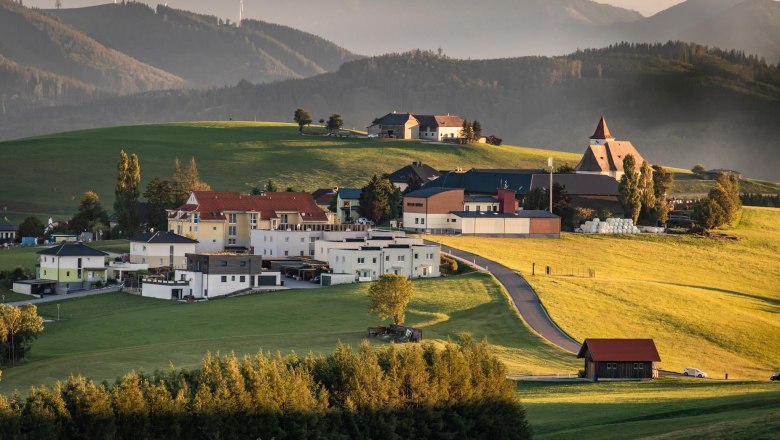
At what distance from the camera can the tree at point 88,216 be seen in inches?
5571

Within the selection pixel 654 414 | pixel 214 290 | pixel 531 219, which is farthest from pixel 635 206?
pixel 654 414

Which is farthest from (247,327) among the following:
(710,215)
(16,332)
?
(710,215)

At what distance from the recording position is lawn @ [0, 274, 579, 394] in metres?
75.1

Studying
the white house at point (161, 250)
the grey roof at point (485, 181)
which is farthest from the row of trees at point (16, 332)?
the grey roof at point (485, 181)

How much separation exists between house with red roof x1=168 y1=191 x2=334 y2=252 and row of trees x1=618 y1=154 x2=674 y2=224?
3532 cm

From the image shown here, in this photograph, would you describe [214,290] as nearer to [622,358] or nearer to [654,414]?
[622,358]

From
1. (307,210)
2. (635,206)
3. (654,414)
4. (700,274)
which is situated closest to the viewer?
(654,414)

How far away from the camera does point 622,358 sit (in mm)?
75875

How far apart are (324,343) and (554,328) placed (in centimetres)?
1731

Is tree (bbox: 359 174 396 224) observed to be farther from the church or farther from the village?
the church

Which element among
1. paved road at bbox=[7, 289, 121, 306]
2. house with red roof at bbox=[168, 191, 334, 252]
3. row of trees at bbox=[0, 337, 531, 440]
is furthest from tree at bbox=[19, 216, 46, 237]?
row of trees at bbox=[0, 337, 531, 440]

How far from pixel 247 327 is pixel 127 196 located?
170 feet

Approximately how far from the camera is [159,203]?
139500 mm

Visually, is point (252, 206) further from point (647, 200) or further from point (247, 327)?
point (647, 200)
